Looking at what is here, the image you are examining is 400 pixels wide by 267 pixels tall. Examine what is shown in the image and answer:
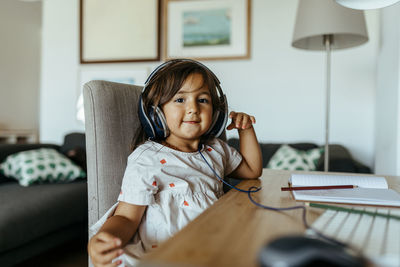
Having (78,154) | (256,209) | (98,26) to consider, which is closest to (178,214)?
(256,209)

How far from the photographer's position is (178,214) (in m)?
0.80

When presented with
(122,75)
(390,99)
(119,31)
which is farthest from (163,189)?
(119,31)

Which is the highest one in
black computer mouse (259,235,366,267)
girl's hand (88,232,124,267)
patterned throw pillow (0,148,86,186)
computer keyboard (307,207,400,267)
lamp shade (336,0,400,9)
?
lamp shade (336,0,400,9)

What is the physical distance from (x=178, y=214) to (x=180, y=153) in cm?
18

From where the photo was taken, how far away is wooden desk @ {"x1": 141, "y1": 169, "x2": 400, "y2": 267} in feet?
1.20

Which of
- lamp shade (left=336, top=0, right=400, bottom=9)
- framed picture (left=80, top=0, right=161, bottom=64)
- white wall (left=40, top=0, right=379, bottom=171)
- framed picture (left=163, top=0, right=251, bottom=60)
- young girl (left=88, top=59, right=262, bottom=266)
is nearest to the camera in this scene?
young girl (left=88, top=59, right=262, bottom=266)

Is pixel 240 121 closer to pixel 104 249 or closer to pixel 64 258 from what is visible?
pixel 104 249

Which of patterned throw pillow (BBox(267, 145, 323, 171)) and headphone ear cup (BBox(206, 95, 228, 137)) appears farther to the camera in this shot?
patterned throw pillow (BBox(267, 145, 323, 171))

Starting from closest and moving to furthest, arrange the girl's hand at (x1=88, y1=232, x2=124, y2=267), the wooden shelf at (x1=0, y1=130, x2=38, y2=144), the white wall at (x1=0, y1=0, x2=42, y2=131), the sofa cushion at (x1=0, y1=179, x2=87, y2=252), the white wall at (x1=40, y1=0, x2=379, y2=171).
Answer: the girl's hand at (x1=88, y1=232, x2=124, y2=267)
the sofa cushion at (x1=0, y1=179, x2=87, y2=252)
the white wall at (x1=40, y1=0, x2=379, y2=171)
the wooden shelf at (x1=0, y1=130, x2=38, y2=144)
the white wall at (x1=0, y1=0, x2=42, y2=131)

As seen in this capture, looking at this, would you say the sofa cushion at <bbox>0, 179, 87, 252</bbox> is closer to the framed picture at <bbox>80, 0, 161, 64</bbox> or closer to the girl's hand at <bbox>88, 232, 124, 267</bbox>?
the girl's hand at <bbox>88, 232, 124, 267</bbox>

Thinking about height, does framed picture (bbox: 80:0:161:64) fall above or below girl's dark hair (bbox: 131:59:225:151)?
above

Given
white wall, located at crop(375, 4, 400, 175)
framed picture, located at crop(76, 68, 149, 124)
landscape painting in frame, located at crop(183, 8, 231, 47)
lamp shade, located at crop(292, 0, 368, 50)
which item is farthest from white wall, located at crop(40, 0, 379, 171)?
lamp shade, located at crop(292, 0, 368, 50)

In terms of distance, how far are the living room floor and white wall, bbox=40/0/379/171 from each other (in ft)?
5.05

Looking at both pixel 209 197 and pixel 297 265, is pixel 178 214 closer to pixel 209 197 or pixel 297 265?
pixel 209 197
